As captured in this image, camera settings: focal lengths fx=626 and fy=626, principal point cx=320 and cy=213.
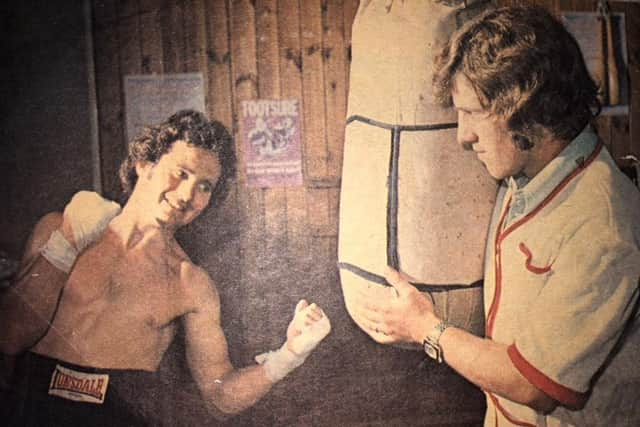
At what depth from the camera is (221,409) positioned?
6.61 ft

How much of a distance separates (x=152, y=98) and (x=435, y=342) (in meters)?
1.20

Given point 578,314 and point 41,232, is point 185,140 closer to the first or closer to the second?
point 41,232

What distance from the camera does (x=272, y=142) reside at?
2.03 meters

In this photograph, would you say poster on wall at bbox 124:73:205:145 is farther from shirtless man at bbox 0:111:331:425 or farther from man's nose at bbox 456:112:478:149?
man's nose at bbox 456:112:478:149

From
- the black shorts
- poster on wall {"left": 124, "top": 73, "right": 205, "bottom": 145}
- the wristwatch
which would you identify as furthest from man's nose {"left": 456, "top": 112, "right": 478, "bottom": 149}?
the black shorts

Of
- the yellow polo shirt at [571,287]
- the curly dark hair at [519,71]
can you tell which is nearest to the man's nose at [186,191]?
the curly dark hair at [519,71]

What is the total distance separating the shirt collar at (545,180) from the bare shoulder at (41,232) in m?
1.46

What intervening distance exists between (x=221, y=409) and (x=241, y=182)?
2.40 ft

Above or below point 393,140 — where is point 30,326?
below

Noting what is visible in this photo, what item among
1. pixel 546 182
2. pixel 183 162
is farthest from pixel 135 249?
pixel 546 182

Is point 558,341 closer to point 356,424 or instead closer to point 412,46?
point 356,424

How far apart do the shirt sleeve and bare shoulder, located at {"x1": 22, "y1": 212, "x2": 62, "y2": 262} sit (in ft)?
4.93

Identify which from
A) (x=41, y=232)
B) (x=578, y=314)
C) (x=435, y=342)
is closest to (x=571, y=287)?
(x=578, y=314)

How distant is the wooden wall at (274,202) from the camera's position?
6.56 feet
